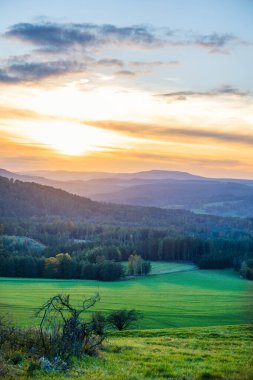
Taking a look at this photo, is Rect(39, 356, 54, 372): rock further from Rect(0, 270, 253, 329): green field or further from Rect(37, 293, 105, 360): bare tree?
Rect(0, 270, 253, 329): green field

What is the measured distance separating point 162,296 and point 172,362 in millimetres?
73145

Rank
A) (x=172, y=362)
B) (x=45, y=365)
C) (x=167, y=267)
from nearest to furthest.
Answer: (x=45, y=365), (x=172, y=362), (x=167, y=267)

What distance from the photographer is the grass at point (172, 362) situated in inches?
662

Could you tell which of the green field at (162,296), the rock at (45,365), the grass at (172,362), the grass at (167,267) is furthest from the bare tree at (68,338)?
the grass at (167,267)

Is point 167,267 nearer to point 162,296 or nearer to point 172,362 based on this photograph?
point 162,296

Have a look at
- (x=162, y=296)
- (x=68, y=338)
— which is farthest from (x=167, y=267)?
(x=68, y=338)

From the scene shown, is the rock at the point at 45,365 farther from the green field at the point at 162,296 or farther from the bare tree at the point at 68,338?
the green field at the point at 162,296

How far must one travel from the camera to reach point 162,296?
91.9 meters

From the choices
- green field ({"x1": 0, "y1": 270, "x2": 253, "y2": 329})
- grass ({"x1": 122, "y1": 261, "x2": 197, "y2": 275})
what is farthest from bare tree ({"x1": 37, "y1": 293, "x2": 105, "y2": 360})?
grass ({"x1": 122, "y1": 261, "x2": 197, "y2": 275})

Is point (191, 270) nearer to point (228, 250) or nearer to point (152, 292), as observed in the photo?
point (228, 250)

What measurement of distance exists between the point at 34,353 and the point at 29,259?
108495mm

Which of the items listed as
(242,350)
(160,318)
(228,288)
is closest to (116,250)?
(228,288)

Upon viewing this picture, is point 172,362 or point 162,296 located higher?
point 172,362

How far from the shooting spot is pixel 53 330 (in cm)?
A: 2072
